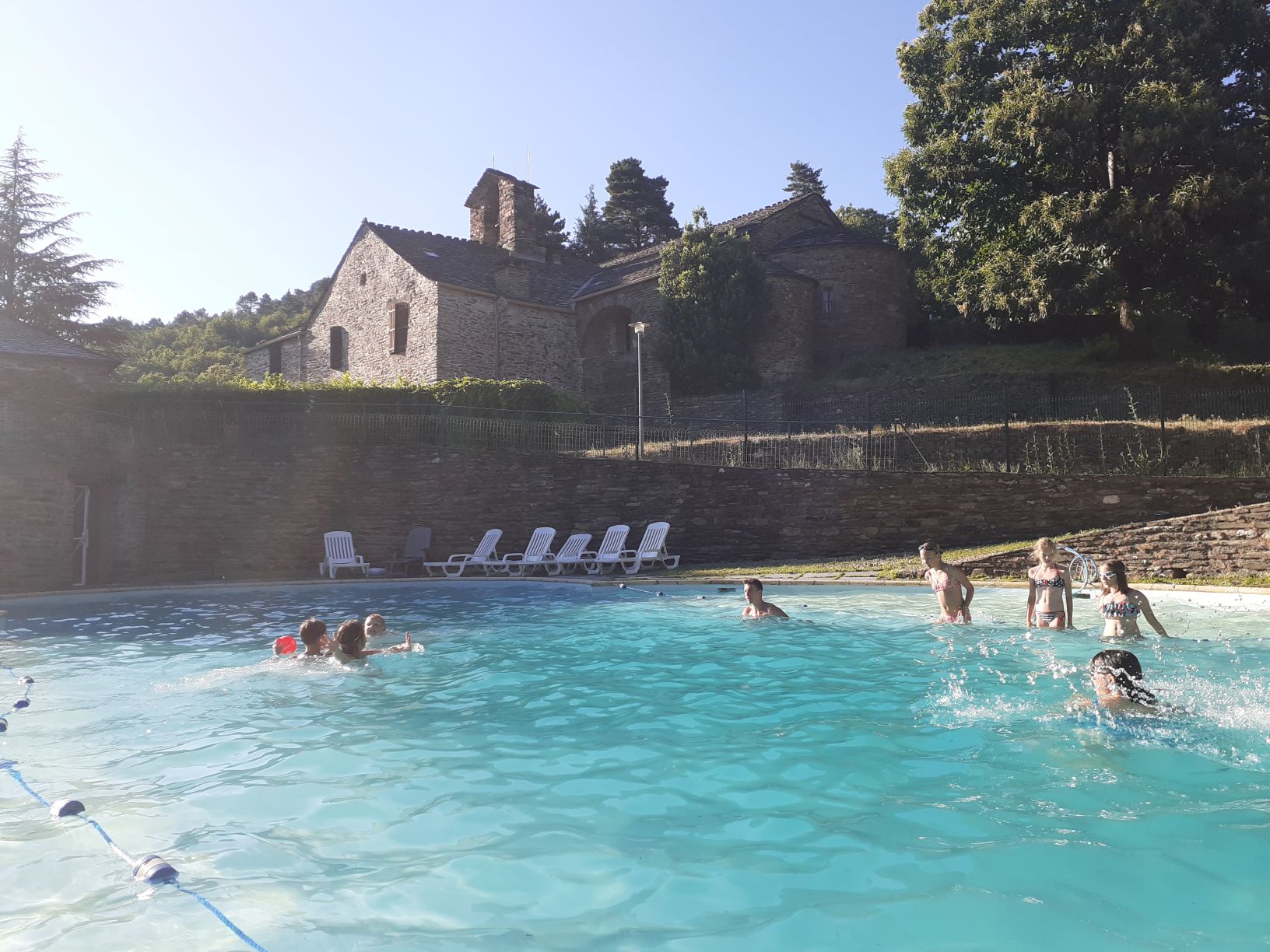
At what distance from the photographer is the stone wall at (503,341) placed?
100ft

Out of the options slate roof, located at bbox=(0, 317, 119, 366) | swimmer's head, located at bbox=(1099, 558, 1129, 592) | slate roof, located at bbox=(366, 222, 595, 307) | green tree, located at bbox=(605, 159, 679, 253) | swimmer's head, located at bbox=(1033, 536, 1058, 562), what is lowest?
swimmer's head, located at bbox=(1099, 558, 1129, 592)

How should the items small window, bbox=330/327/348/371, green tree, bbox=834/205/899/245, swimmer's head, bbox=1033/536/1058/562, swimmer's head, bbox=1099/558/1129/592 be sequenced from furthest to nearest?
green tree, bbox=834/205/899/245 → small window, bbox=330/327/348/371 → swimmer's head, bbox=1033/536/1058/562 → swimmer's head, bbox=1099/558/1129/592

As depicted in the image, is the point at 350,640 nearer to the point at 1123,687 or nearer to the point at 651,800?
the point at 651,800

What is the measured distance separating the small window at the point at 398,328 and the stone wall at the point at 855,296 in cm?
1436

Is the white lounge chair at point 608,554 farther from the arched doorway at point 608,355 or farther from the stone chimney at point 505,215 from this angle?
the stone chimney at point 505,215

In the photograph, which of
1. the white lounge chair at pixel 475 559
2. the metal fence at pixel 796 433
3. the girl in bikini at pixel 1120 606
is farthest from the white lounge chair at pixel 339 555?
the girl in bikini at pixel 1120 606

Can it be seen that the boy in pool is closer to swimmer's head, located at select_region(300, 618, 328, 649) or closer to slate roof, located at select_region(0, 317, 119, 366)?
swimmer's head, located at select_region(300, 618, 328, 649)

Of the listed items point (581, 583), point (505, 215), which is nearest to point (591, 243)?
point (505, 215)

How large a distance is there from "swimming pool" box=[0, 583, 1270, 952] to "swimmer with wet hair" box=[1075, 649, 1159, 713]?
179 millimetres

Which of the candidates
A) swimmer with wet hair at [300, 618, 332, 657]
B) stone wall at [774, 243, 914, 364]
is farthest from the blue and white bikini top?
stone wall at [774, 243, 914, 364]

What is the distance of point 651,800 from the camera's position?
512cm

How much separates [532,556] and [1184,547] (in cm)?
1196

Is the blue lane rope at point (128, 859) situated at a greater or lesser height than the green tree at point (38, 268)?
lesser

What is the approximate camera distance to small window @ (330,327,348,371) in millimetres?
35094
